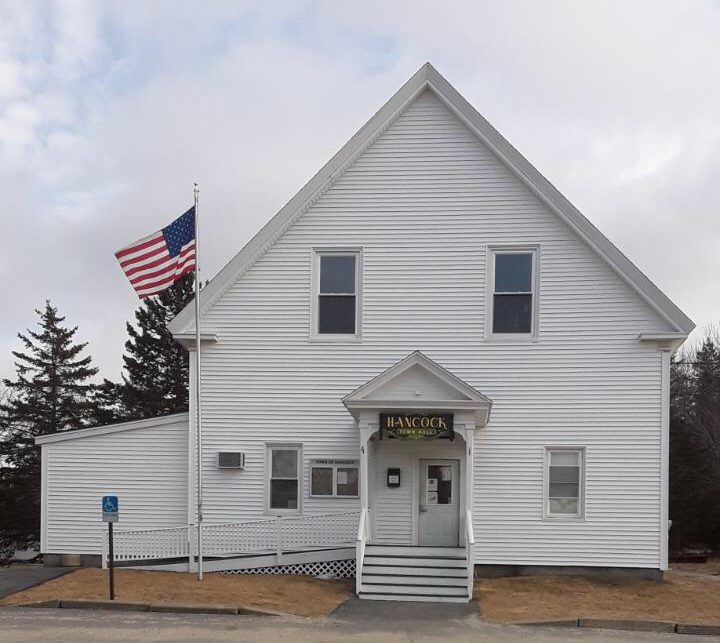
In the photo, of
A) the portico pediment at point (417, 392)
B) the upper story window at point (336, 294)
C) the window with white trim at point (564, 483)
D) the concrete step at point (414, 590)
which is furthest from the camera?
the upper story window at point (336, 294)

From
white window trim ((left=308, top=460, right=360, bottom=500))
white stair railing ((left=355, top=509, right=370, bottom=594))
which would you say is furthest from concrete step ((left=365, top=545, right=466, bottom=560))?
white window trim ((left=308, top=460, right=360, bottom=500))

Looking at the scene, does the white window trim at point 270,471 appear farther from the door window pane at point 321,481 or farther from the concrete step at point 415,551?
the concrete step at point 415,551

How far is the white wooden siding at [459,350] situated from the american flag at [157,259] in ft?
6.14

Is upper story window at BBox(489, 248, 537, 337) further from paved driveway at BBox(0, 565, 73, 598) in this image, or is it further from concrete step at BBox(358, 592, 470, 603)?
paved driveway at BBox(0, 565, 73, 598)

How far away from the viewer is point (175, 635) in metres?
12.0

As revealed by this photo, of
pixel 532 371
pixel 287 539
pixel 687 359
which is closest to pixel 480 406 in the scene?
pixel 532 371

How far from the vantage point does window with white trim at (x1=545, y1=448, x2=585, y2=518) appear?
1791cm

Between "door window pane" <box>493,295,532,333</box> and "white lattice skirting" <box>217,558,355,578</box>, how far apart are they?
18.8 ft

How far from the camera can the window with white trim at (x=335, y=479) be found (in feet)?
60.1

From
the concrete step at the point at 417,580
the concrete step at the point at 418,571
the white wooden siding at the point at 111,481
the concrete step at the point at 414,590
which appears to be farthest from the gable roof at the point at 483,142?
the concrete step at the point at 414,590

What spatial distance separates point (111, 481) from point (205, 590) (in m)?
4.86

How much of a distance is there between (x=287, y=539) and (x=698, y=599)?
8001 millimetres

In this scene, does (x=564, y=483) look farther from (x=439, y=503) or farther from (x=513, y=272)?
(x=513, y=272)

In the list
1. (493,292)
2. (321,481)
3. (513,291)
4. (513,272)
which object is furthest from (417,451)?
(513,272)
